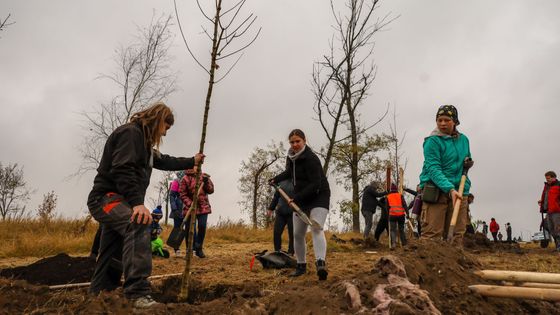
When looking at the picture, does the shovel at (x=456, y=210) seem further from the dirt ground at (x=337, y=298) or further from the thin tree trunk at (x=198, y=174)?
the thin tree trunk at (x=198, y=174)

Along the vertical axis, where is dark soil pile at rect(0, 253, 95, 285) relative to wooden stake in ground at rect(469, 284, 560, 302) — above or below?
below

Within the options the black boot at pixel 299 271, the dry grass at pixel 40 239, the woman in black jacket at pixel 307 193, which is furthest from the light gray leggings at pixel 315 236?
the dry grass at pixel 40 239

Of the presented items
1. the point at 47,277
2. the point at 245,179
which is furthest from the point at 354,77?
the point at 245,179

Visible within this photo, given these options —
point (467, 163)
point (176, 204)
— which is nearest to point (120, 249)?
point (467, 163)

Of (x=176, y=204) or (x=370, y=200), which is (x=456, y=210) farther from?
(x=370, y=200)

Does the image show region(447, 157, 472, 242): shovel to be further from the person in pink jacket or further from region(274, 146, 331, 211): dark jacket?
the person in pink jacket

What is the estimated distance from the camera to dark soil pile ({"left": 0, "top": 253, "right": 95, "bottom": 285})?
5.77m

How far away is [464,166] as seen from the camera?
15.5 feet

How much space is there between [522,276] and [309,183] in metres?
2.62

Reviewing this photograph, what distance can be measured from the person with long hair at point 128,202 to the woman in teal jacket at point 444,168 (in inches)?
93.6

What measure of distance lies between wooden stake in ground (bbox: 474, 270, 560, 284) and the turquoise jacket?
1.11 meters

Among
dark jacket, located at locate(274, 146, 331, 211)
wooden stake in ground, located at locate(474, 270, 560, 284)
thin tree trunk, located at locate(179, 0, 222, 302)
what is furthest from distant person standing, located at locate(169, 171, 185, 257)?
wooden stake in ground, located at locate(474, 270, 560, 284)

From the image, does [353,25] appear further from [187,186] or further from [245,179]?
[245,179]

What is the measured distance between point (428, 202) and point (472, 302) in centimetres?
150
